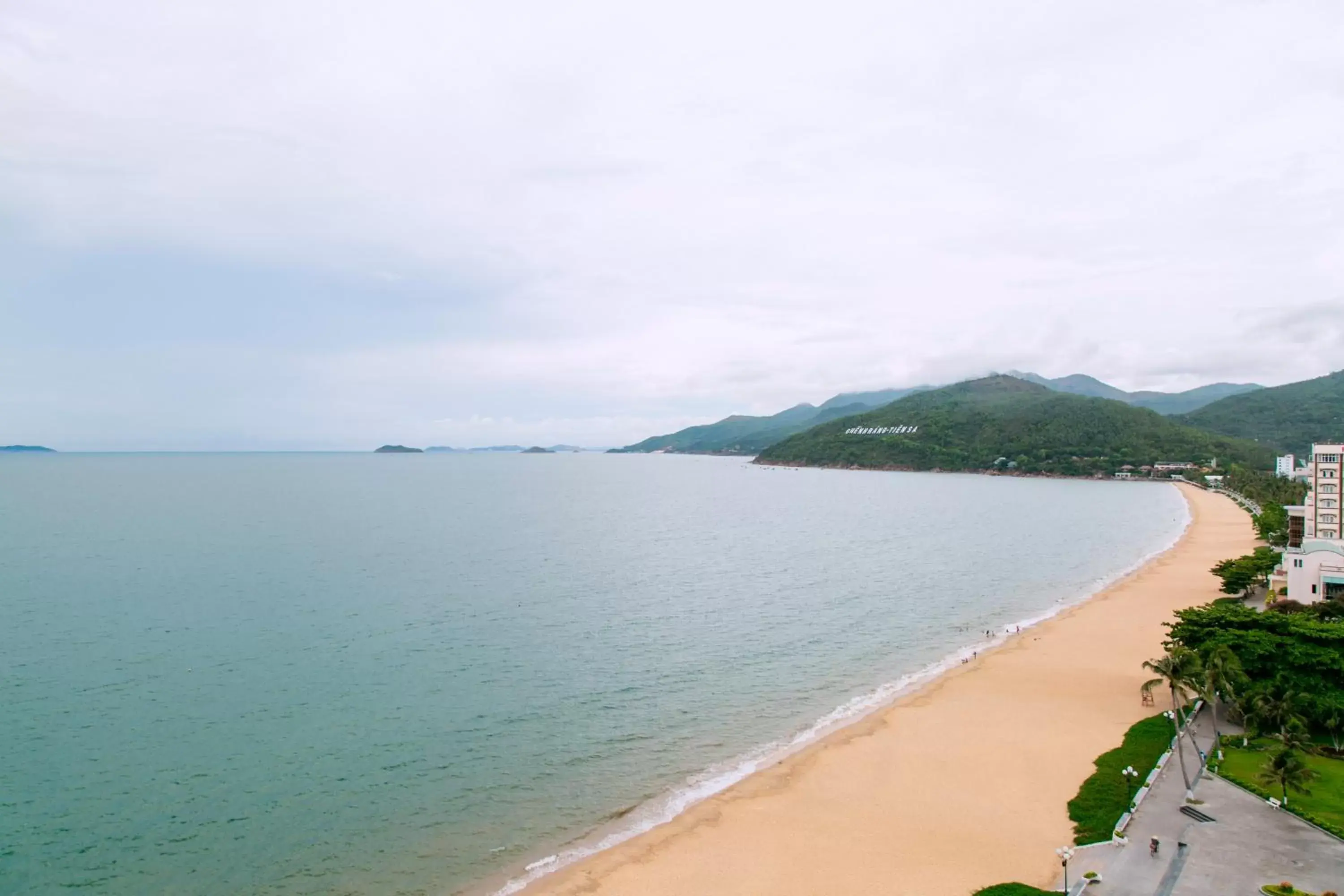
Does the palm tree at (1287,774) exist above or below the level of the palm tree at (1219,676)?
below

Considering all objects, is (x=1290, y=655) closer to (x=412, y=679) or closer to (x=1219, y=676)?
(x=1219, y=676)

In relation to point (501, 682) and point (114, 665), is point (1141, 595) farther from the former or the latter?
point (114, 665)

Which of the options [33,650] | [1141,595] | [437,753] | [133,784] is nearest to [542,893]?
[437,753]

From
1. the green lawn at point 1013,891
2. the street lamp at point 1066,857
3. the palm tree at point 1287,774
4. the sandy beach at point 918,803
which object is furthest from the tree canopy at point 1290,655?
the green lawn at point 1013,891

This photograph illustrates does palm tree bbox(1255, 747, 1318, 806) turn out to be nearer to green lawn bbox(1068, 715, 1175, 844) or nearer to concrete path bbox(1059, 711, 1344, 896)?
concrete path bbox(1059, 711, 1344, 896)

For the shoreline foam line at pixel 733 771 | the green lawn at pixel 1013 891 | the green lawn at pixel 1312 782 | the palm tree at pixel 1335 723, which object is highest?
the palm tree at pixel 1335 723

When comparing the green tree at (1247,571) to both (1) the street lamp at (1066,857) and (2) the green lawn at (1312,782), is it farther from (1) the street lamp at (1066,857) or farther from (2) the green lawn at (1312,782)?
(1) the street lamp at (1066,857)

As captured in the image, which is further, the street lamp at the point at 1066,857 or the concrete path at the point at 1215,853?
the street lamp at the point at 1066,857
